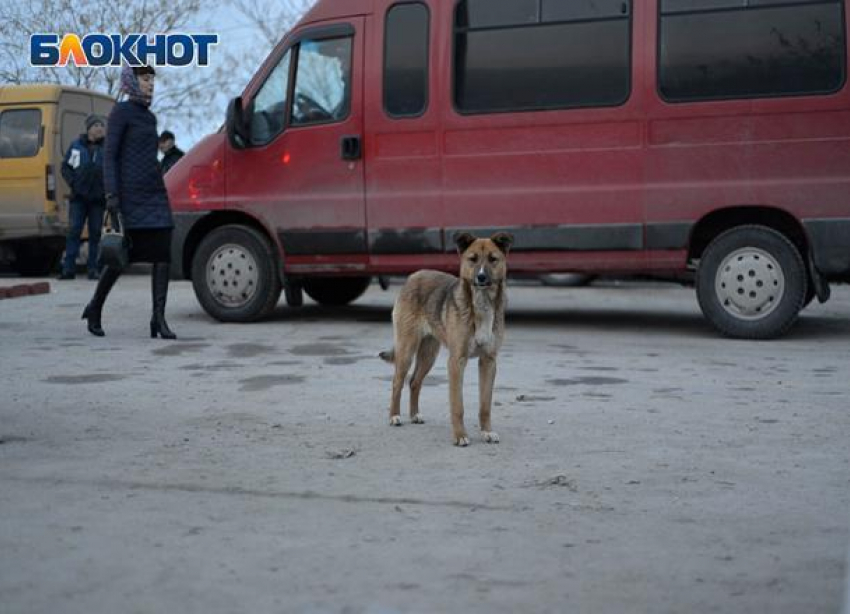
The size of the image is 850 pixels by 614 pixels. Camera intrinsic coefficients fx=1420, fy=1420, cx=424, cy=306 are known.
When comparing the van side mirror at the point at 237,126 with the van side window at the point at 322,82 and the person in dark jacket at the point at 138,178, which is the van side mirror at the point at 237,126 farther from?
the person in dark jacket at the point at 138,178

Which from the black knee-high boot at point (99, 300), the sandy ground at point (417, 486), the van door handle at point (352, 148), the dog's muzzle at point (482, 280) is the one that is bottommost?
the sandy ground at point (417, 486)

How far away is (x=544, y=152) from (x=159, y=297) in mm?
3168

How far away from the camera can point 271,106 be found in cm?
1205

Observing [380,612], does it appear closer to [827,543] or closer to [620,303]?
[827,543]

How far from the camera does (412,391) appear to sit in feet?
22.3

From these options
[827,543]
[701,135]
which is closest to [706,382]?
[701,135]

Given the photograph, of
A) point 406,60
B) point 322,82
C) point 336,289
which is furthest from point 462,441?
point 336,289

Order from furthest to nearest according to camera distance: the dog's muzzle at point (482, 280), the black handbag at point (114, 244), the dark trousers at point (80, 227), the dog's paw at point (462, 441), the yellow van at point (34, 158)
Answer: the yellow van at point (34, 158), the dark trousers at point (80, 227), the black handbag at point (114, 244), the dog's muzzle at point (482, 280), the dog's paw at point (462, 441)

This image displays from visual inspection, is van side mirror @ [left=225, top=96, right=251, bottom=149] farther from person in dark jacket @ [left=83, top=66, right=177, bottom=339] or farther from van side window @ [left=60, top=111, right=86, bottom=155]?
van side window @ [left=60, top=111, right=86, bottom=155]

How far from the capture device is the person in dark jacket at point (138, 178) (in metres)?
10.4

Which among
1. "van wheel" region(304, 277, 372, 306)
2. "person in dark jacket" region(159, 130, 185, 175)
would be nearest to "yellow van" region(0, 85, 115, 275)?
"person in dark jacket" region(159, 130, 185, 175)

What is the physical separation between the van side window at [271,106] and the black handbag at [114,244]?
1.95m

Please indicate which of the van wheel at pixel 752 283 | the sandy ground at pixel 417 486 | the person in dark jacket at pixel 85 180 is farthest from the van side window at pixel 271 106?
the person in dark jacket at pixel 85 180

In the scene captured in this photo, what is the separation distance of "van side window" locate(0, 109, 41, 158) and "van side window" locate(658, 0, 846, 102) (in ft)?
36.8
